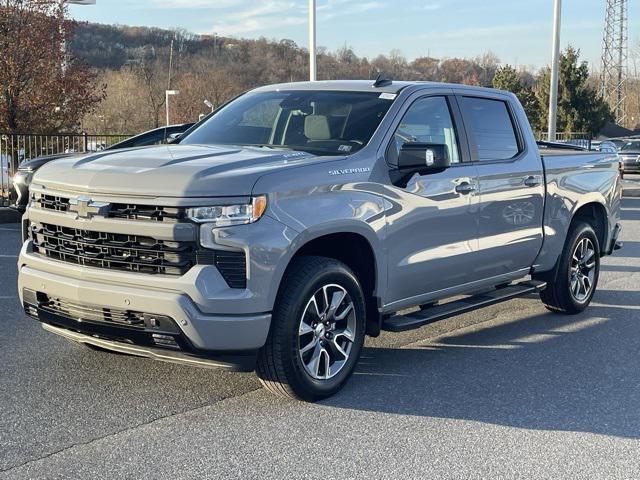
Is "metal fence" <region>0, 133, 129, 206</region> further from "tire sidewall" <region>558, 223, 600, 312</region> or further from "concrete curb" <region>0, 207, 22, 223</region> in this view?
"tire sidewall" <region>558, 223, 600, 312</region>

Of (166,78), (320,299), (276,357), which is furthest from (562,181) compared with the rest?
(166,78)

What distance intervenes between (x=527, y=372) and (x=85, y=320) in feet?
9.96

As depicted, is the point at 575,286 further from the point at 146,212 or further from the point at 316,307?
the point at 146,212

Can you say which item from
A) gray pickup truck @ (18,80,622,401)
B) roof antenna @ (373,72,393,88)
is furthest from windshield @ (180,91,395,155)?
roof antenna @ (373,72,393,88)

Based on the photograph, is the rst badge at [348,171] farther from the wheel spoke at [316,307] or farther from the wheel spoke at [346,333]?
the wheel spoke at [346,333]

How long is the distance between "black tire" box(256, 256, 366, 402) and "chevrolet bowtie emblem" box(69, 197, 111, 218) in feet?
3.64

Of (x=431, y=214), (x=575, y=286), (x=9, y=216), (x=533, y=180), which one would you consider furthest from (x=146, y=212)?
(x=9, y=216)

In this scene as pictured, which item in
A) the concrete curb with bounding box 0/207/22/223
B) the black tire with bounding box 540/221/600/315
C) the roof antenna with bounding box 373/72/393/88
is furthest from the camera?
the concrete curb with bounding box 0/207/22/223

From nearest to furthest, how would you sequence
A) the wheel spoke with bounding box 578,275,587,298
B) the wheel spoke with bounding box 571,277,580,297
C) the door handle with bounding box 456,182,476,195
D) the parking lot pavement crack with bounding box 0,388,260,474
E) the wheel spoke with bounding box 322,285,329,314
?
the parking lot pavement crack with bounding box 0,388,260,474 < the wheel spoke with bounding box 322,285,329,314 < the door handle with bounding box 456,182,476,195 < the wheel spoke with bounding box 571,277,580,297 < the wheel spoke with bounding box 578,275,587,298

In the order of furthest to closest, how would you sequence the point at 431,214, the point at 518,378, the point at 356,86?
1. the point at 356,86
2. the point at 431,214
3. the point at 518,378

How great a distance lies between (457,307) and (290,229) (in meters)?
1.96

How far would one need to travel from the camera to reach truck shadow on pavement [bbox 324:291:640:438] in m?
4.79

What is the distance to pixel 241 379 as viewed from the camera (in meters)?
5.32

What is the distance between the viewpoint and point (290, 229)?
459 centimetres
